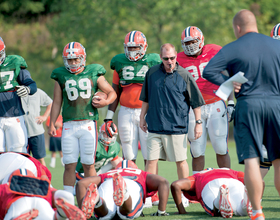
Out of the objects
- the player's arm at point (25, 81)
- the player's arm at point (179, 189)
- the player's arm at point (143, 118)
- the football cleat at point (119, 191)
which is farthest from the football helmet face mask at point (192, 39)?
the football cleat at point (119, 191)

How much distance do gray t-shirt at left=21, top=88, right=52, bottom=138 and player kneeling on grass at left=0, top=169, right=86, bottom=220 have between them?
13.7ft

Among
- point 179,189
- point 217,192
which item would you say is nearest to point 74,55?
point 179,189

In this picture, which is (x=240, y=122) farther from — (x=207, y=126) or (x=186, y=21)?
(x=186, y=21)

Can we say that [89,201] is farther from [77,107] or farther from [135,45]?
[135,45]

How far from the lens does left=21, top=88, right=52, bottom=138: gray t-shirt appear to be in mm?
7699

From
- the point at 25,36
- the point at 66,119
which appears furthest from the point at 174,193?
the point at 25,36

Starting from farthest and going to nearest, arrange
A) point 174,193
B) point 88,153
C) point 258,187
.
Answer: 1. point 88,153
2. point 174,193
3. point 258,187

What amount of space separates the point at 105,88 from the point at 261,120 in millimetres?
2452

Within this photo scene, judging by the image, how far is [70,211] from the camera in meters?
3.17

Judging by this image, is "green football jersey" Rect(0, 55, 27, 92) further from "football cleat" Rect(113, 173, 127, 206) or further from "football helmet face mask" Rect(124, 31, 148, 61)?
"football cleat" Rect(113, 173, 127, 206)

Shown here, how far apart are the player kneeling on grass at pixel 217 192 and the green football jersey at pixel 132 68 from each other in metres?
1.74

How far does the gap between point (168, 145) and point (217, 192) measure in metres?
0.94

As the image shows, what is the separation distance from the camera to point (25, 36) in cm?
2416

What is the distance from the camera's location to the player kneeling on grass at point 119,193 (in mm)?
3509
